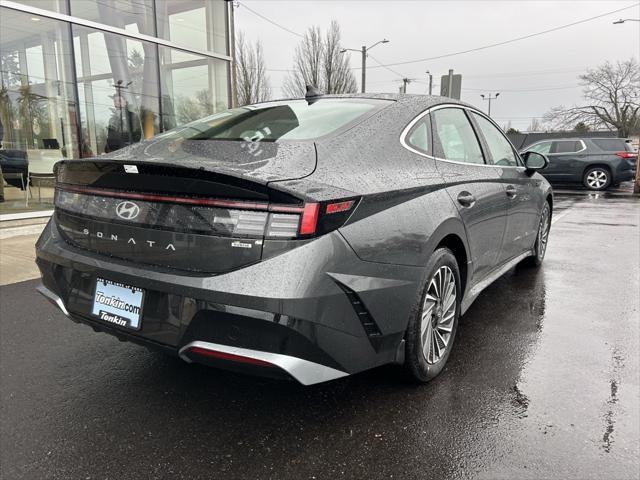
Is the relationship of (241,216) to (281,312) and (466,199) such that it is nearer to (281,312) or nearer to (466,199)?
(281,312)

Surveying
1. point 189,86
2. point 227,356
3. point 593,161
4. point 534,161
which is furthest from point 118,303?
point 593,161

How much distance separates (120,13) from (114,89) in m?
1.51

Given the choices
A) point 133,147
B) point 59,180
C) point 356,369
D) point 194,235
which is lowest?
point 356,369

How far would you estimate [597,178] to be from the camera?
14836 mm

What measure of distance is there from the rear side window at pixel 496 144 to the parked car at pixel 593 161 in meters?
11.7

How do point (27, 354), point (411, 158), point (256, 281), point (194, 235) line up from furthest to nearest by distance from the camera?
point (27, 354), point (411, 158), point (194, 235), point (256, 281)

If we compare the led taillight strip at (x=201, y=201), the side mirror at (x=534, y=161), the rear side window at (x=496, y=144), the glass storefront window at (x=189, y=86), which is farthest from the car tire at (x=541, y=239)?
the glass storefront window at (x=189, y=86)

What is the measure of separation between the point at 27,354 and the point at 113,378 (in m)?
0.79

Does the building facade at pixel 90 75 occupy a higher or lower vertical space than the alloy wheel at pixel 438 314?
higher

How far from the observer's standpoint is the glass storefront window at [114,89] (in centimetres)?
929

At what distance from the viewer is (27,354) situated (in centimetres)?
307

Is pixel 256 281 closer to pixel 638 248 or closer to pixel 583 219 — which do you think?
pixel 638 248

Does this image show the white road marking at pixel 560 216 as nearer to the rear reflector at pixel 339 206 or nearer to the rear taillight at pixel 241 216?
the rear reflector at pixel 339 206

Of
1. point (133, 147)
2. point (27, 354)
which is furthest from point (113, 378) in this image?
point (133, 147)
